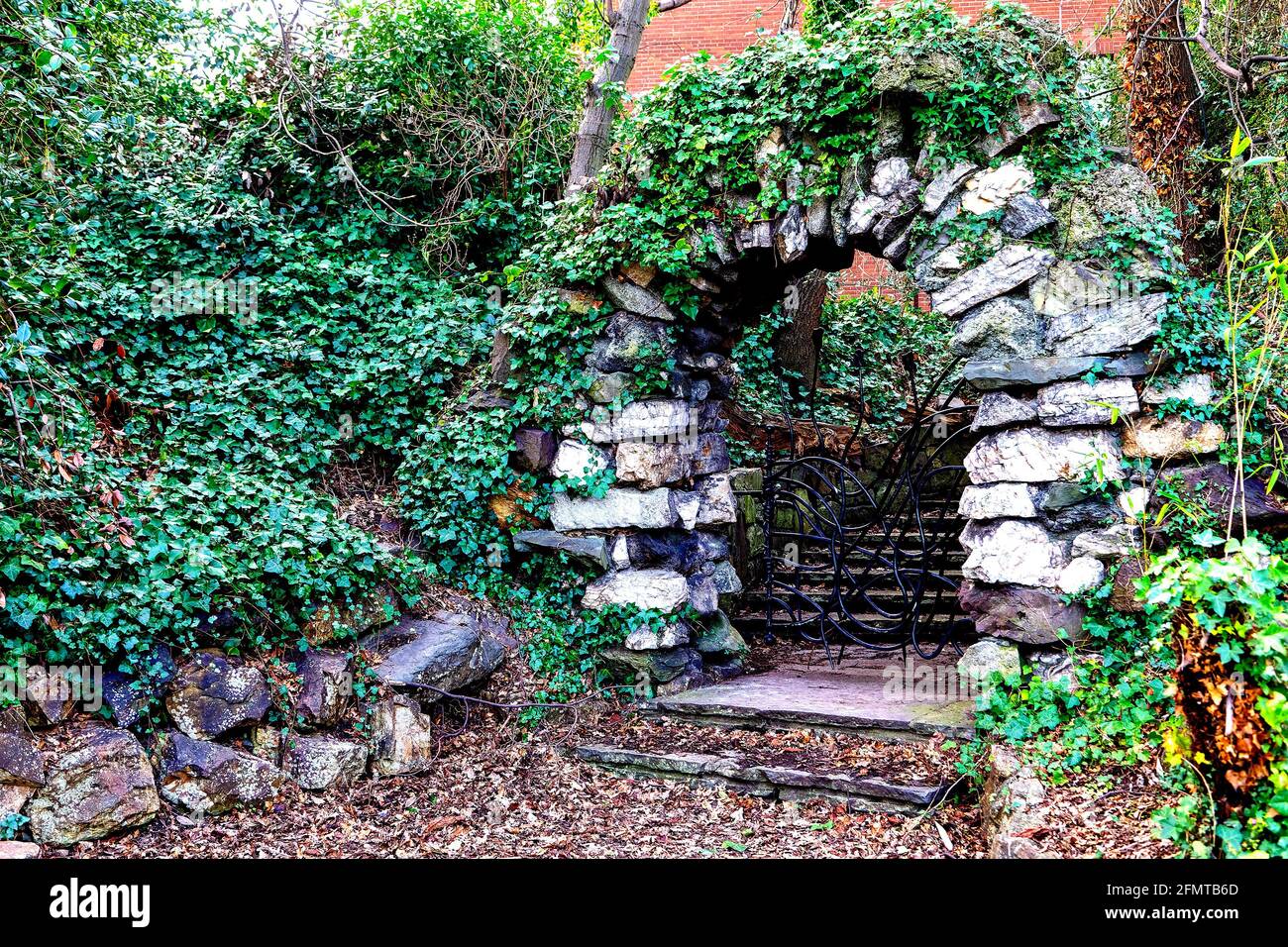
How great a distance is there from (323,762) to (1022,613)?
122 inches

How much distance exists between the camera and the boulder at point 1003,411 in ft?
13.4

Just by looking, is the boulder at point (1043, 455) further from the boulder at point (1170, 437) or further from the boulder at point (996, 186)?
the boulder at point (996, 186)

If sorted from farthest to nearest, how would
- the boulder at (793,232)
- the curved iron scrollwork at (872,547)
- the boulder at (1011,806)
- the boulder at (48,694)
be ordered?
1. the curved iron scrollwork at (872,547)
2. the boulder at (793,232)
3. the boulder at (48,694)
4. the boulder at (1011,806)

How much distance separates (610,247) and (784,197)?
37.6 inches

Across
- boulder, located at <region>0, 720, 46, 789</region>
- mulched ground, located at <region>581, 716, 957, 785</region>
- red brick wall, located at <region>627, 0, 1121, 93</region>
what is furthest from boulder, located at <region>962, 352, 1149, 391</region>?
red brick wall, located at <region>627, 0, 1121, 93</region>

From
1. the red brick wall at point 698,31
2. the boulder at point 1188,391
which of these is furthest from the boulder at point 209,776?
the red brick wall at point 698,31

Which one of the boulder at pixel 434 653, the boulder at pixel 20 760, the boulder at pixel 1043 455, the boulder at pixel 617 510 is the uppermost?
the boulder at pixel 1043 455

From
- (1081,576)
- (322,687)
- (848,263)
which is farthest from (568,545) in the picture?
(1081,576)

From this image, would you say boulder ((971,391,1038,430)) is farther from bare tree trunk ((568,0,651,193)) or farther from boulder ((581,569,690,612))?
bare tree trunk ((568,0,651,193))

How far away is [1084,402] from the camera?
156 inches

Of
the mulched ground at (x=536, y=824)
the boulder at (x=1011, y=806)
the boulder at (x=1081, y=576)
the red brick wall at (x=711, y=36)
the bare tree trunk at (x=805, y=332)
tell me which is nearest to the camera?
the boulder at (x=1011, y=806)

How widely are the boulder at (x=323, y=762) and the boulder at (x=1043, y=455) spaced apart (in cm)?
308

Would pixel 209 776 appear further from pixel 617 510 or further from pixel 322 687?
pixel 617 510

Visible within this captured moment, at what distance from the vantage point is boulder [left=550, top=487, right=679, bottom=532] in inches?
199
